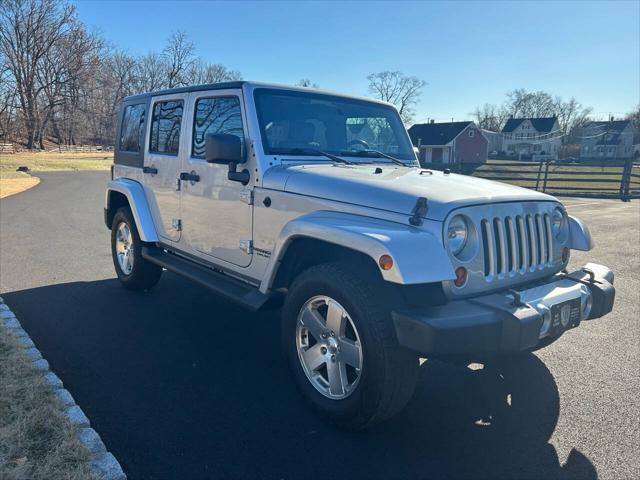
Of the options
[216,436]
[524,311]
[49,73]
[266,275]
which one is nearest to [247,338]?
[266,275]

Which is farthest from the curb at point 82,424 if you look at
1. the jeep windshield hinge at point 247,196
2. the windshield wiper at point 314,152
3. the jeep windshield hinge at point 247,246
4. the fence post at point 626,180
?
the fence post at point 626,180

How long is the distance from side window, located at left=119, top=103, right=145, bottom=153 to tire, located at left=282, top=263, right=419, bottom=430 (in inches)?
128

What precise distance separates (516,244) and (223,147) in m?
2.07

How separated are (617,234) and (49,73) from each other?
2280 inches

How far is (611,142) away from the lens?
79062 millimetres

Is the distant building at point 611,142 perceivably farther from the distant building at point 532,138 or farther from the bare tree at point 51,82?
the bare tree at point 51,82

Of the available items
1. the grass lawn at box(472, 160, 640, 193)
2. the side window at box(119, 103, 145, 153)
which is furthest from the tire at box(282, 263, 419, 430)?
the grass lawn at box(472, 160, 640, 193)

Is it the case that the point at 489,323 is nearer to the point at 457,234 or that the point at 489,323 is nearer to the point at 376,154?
the point at 457,234

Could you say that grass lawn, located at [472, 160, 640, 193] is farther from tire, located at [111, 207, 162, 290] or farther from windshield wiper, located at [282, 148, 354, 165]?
windshield wiper, located at [282, 148, 354, 165]

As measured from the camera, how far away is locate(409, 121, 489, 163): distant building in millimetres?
55406

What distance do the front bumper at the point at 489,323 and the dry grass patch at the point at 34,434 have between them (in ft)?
5.67

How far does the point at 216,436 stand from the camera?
113 inches

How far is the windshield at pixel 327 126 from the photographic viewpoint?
151 inches

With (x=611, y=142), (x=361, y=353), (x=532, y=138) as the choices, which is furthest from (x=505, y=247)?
(x=611, y=142)
